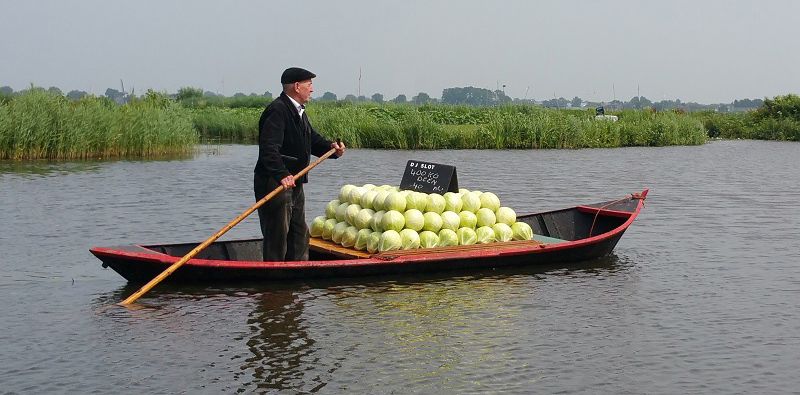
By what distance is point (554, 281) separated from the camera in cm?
1280

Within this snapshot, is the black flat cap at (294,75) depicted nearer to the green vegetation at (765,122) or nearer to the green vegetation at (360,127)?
the green vegetation at (360,127)

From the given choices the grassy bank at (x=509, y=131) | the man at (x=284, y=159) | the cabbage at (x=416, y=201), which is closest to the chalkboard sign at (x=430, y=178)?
the cabbage at (x=416, y=201)

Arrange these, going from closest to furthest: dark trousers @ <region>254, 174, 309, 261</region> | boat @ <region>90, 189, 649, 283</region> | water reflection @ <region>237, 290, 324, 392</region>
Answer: water reflection @ <region>237, 290, 324, 392</region> < boat @ <region>90, 189, 649, 283</region> < dark trousers @ <region>254, 174, 309, 261</region>

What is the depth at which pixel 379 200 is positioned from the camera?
13.1 meters

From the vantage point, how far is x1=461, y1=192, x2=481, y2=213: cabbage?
44.3ft

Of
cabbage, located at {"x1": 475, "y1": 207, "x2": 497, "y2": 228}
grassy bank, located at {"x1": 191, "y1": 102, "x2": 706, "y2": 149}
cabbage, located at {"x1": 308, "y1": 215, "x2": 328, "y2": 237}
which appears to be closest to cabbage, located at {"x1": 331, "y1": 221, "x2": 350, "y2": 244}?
cabbage, located at {"x1": 308, "y1": 215, "x2": 328, "y2": 237}

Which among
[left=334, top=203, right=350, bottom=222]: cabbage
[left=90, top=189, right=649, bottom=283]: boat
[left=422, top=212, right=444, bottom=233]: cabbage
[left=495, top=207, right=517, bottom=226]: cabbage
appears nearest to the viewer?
[left=90, top=189, right=649, bottom=283]: boat

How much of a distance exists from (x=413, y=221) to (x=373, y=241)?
1.82ft

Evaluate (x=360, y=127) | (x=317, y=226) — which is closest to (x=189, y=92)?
(x=360, y=127)

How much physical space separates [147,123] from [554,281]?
22.2 metres

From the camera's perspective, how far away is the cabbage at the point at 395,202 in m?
13.0

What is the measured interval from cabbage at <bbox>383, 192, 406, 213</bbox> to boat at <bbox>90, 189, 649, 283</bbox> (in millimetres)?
600

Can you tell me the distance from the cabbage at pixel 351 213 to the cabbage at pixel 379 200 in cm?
23

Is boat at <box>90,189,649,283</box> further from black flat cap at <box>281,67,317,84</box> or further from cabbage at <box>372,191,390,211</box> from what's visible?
black flat cap at <box>281,67,317,84</box>
